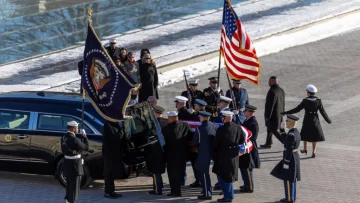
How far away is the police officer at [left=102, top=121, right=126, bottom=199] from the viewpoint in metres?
14.0

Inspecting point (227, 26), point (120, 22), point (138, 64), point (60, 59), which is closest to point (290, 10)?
point (120, 22)

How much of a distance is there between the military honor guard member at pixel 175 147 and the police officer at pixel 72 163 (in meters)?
1.48

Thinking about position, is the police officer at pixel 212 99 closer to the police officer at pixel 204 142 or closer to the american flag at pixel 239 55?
the american flag at pixel 239 55

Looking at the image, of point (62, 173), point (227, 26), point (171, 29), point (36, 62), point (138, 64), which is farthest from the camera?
point (171, 29)

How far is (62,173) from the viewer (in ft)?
47.3

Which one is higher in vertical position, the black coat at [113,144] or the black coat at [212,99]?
the black coat at [212,99]

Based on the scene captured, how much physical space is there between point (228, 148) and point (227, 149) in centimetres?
2

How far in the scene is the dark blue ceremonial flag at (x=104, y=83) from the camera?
1370 cm

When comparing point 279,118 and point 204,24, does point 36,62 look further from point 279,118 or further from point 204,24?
point 279,118

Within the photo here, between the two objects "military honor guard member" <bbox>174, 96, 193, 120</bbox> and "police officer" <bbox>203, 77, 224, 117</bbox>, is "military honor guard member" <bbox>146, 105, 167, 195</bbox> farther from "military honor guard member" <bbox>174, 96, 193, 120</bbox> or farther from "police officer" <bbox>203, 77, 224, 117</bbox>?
"police officer" <bbox>203, 77, 224, 117</bbox>

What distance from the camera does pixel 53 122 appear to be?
48.5 ft

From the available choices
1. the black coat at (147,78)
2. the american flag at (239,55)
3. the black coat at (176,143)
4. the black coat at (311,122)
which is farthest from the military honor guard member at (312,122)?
the black coat at (147,78)

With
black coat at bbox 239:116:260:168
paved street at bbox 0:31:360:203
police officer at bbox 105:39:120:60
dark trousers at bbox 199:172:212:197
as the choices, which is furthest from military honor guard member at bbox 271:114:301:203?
police officer at bbox 105:39:120:60

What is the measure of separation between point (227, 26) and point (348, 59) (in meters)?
11.0
